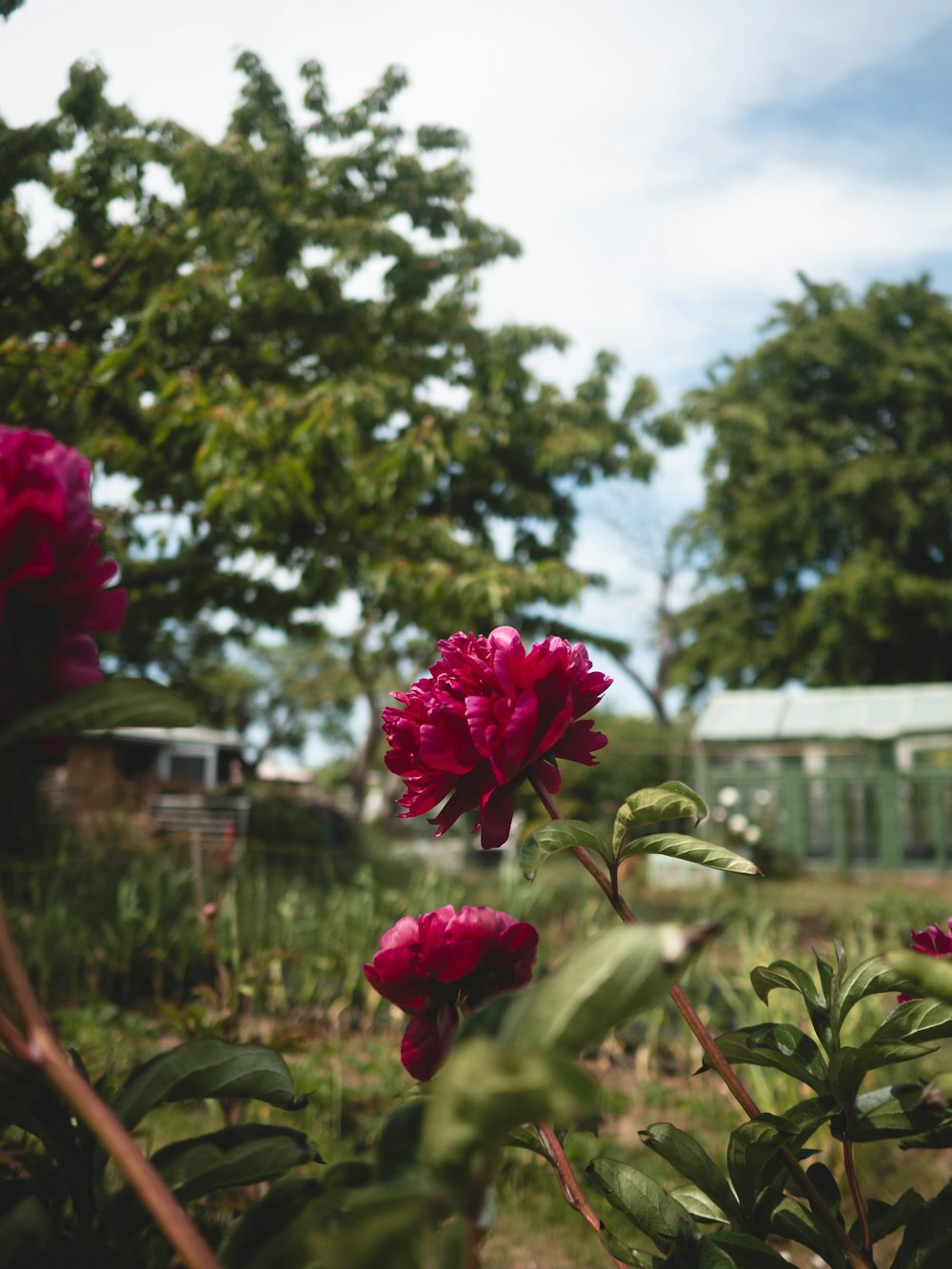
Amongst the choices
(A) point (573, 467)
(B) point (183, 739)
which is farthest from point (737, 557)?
(B) point (183, 739)

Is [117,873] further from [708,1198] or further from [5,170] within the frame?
[708,1198]

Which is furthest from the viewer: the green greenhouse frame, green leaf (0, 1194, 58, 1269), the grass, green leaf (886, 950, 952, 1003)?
the green greenhouse frame

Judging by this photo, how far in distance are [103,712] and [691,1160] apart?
0.59 m

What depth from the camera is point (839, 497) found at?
18.3 metres

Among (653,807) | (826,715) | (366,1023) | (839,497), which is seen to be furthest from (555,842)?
(839,497)

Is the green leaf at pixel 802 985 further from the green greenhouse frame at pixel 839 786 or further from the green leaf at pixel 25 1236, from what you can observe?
the green greenhouse frame at pixel 839 786

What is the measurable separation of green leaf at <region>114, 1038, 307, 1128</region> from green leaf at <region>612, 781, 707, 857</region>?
12.1 inches

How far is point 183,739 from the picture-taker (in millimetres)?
22688

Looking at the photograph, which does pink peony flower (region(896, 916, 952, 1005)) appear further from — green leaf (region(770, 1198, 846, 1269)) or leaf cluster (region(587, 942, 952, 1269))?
green leaf (region(770, 1198, 846, 1269))

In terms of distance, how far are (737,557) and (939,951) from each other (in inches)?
790

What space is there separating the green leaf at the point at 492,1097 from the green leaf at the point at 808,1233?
537 millimetres

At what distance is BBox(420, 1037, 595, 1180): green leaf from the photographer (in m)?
0.34

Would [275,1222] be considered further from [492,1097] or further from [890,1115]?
[890,1115]

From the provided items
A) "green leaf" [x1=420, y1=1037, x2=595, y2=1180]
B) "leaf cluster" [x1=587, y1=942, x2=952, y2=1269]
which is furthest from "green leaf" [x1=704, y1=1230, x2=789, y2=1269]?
"green leaf" [x1=420, y1=1037, x2=595, y2=1180]
